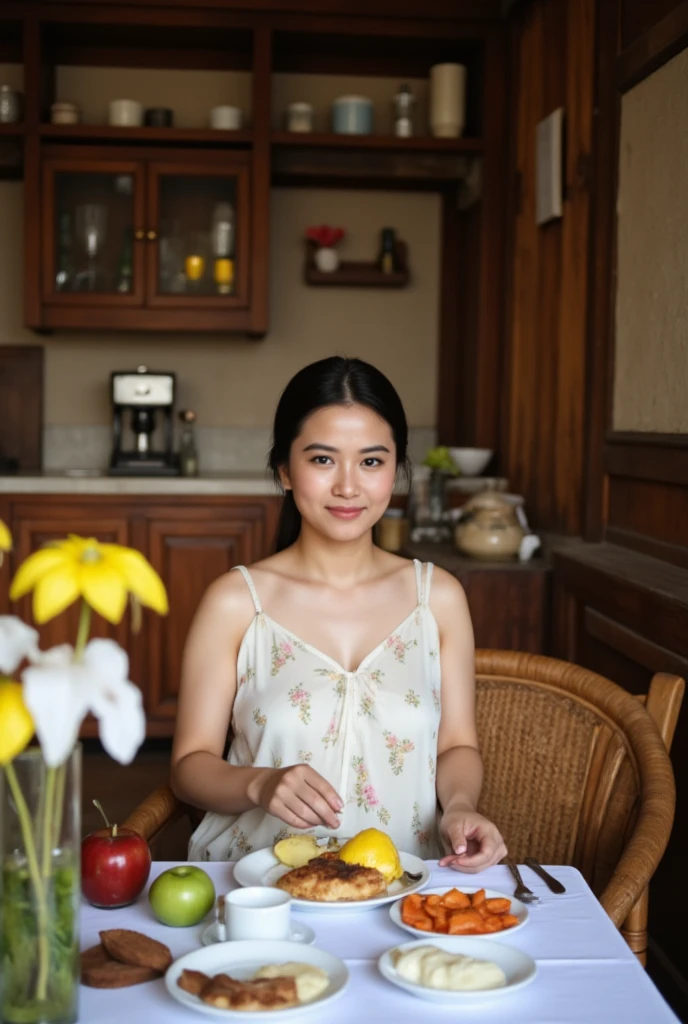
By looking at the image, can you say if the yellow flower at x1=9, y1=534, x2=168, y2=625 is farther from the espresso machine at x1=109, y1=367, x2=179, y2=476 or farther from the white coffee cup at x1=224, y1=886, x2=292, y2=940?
the espresso machine at x1=109, y1=367, x2=179, y2=476

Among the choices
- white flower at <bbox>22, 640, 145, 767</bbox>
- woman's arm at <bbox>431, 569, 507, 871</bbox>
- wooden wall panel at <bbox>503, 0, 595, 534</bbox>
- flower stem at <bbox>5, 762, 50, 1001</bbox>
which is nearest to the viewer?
white flower at <bbox>22, 640, 145, 767</bbox>

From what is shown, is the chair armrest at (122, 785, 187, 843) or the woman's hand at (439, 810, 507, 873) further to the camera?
the chair armrest at (122, 785, 187, 843)

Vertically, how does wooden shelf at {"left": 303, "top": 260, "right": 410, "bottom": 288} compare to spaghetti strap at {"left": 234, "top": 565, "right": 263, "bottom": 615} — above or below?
above

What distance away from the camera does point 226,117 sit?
4.46 m

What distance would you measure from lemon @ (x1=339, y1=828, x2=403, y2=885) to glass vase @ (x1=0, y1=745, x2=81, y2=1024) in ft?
1.37

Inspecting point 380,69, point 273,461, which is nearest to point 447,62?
point 380,69

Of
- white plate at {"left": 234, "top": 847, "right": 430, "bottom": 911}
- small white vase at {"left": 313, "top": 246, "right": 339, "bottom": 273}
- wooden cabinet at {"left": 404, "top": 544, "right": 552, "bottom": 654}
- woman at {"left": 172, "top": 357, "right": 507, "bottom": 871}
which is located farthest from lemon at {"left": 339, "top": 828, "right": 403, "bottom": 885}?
small white vase at {"left": 313, "top": 246, "right": 339, "bottom": 273}

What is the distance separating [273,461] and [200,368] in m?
3.14

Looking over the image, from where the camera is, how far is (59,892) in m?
0.83

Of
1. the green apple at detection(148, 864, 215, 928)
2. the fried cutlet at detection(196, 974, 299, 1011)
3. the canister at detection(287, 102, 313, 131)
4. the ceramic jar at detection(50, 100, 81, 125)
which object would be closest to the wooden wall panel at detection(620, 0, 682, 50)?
the canister at detection(287, 102, 313, 131)

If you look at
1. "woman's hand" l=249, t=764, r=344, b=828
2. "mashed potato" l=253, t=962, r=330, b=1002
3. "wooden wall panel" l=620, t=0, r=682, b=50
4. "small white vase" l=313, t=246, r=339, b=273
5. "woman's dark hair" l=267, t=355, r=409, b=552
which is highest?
"wooden wall panel" l=620, t=0, r=682, b=50

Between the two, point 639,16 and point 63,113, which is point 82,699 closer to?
point 639,16

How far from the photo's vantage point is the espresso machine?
175 inches

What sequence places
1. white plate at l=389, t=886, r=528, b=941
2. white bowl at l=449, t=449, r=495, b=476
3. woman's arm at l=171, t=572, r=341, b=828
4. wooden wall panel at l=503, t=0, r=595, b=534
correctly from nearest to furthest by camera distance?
white plate at l=389, t=886, r=528, b=941
woman's arm at l=171, t=572, r=341, b=828
wooden wall panel at l=503, t=0, r=595, b=534
white bowl at l=449, t=449, r=495, b=476
